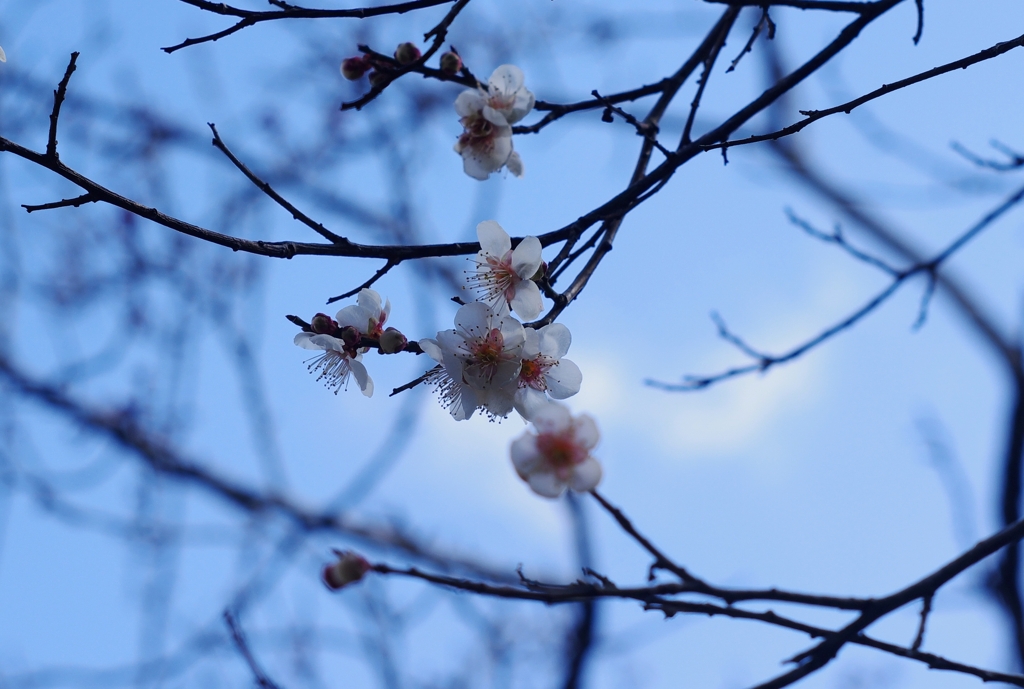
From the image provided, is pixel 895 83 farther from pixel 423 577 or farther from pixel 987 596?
pixel 987 596

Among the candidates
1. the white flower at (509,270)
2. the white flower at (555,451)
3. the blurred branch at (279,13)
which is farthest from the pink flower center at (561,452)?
the blurred branch at (279,13)

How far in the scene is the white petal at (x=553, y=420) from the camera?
132 cm

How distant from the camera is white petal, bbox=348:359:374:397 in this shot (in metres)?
1.64

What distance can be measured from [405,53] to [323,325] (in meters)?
0.77

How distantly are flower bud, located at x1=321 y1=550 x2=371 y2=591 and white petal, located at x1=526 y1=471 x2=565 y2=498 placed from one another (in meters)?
0.32

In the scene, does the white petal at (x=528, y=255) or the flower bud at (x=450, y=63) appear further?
the flower bud at (x=450, y=63)

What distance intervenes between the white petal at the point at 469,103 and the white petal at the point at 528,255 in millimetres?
683

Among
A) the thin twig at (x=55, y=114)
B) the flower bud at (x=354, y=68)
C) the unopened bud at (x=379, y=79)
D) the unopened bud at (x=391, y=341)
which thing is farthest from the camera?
the flower bud at (x=354, y=68)

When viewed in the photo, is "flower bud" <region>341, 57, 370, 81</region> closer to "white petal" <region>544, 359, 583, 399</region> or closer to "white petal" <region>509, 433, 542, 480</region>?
"white petal" <region>544, 359, 583, 399</region>

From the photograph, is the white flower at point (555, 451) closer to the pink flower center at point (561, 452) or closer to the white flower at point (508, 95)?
the pink flower center at point (561, 452)

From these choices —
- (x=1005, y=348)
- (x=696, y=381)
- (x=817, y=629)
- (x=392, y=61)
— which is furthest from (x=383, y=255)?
(x=1005, y=348)

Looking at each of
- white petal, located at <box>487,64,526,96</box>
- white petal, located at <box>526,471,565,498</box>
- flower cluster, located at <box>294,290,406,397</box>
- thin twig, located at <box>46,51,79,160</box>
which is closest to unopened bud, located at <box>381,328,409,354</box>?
flower cluster, located at <box>294,290,406,397</box>

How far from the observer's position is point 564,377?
1.53m

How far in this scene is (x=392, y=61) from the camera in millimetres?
1825
